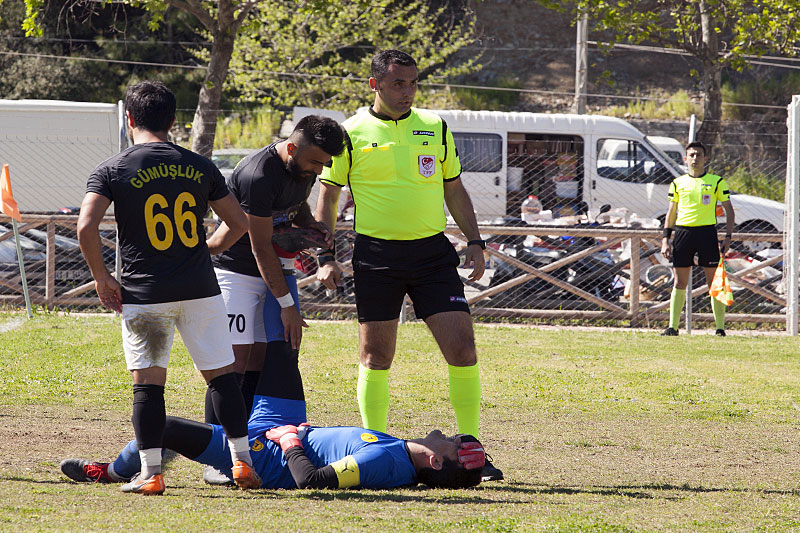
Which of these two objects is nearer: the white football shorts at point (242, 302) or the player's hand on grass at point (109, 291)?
the player's hand on grass at point (109, 291)

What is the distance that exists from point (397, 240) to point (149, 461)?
1.62 meters

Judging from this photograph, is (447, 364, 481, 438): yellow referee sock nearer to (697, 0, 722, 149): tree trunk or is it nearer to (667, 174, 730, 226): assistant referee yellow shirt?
(667, 174, 730, 226): assistant referee yellow shirt

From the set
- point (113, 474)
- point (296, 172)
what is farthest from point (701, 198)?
point (113, 474)

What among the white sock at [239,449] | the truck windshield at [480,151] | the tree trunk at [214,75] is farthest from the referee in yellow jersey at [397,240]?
the truck windshield at [480,151]

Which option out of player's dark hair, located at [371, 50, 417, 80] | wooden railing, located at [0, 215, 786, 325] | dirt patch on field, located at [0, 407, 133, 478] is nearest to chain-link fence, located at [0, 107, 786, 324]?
wooden railing, located at [0, 215, 786, 325]

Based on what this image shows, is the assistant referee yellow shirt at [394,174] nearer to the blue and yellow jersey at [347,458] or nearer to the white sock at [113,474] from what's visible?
the blue and yellow jersey at [347,458]

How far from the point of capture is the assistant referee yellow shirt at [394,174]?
495cm

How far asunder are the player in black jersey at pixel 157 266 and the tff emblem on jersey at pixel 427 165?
109 cm

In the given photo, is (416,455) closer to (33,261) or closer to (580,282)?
(580,282)

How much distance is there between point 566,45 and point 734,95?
8415mm

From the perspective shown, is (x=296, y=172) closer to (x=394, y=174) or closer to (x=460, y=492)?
(x=394, y=174)

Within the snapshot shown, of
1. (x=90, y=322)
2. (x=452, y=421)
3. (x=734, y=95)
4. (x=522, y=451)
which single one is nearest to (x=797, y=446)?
(x=522, y=451)

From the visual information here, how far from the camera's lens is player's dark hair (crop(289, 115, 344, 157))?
4.61 meters

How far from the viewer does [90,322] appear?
1055 cm
